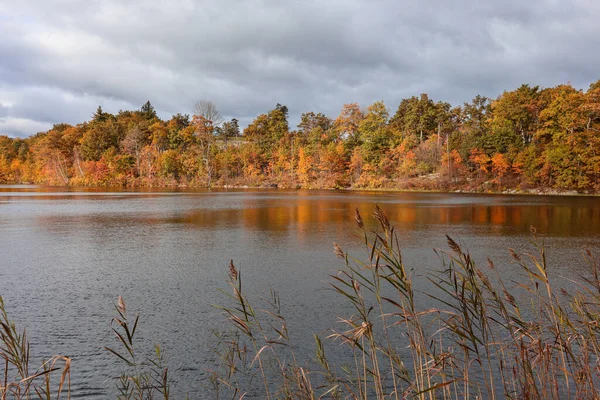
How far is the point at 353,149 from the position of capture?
71750mm

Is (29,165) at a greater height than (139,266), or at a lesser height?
greater

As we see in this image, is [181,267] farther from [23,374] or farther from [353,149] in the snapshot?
[353,149]

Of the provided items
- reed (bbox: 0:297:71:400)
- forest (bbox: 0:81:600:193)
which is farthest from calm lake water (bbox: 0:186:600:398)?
forest (bbox: 0:81:600:193)

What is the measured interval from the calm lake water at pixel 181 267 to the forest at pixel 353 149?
34.5m

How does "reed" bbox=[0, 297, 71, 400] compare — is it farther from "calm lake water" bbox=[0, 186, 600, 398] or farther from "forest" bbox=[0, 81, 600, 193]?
"forest" bbox=[0, 81, 600, 193]

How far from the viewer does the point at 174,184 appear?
270ft

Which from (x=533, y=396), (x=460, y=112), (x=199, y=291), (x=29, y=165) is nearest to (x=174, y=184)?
(x=29, y=165)

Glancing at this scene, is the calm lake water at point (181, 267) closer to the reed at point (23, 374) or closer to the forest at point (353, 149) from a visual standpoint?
the reed at point (23, 374)

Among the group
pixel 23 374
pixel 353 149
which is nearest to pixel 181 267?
pixel 23 374

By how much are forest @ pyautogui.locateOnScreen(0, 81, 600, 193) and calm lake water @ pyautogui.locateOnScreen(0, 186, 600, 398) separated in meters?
34.5

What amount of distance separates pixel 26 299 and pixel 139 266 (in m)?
3.06

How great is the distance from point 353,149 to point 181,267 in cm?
6373

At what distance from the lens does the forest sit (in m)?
49.1

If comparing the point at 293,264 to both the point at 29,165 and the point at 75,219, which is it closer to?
the point at 75,219
